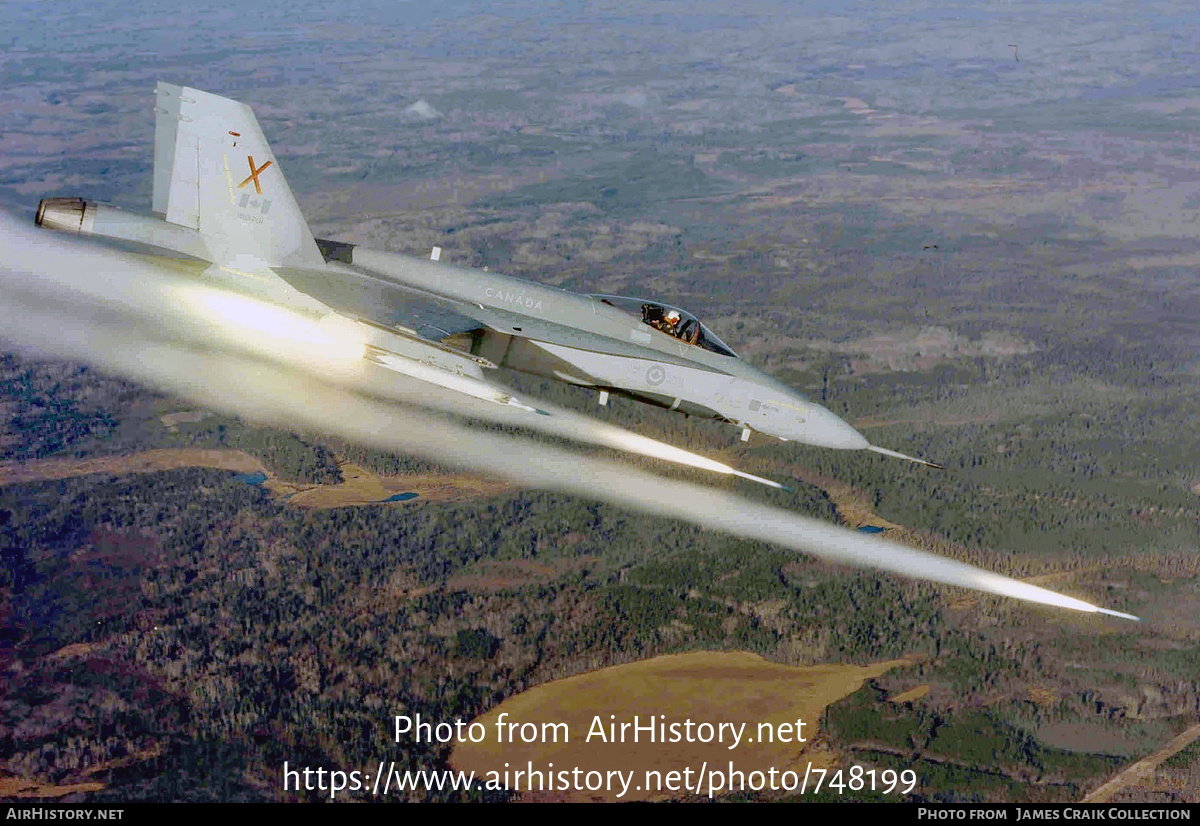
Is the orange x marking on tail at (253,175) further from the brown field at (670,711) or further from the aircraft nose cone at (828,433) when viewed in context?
the brown field at (670,711)

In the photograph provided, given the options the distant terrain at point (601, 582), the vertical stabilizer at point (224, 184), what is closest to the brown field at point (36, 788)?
the distant terrain at point (601, 582)

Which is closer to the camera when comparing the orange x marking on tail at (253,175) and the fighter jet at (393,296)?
the fighter jet at (393,296)

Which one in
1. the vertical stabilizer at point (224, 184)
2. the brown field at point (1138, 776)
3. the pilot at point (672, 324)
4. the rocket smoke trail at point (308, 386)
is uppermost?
the vertical stabilizer at point (224, 184)

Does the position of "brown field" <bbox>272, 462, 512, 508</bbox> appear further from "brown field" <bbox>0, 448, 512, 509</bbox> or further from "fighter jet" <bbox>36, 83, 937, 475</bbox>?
"fighter jet" <bbox>36, 83, 937, 475</bbox>

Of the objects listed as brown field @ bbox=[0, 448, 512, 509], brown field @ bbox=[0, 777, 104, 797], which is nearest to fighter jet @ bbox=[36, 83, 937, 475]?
brown field @ bbox=[0, 777, 104, 797]

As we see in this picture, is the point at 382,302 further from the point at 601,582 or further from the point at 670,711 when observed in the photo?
the point at 601,582

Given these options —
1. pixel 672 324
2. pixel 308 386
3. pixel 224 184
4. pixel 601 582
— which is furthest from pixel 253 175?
pixel 308 386
